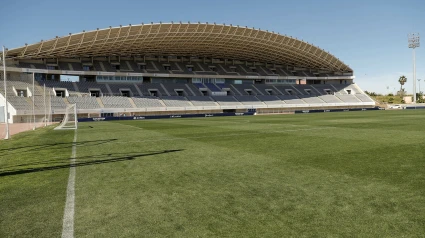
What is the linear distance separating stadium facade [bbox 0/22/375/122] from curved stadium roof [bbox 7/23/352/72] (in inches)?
6.5

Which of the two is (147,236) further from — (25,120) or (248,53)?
(248,53)

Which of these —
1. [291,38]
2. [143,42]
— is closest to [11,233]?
[143,42]

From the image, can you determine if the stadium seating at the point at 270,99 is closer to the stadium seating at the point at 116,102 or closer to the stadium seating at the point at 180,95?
the stadium seating at the point at 180,95

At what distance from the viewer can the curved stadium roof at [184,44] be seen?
46625 millimetres

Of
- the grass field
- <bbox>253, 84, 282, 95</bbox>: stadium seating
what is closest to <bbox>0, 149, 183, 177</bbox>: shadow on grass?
the grass field

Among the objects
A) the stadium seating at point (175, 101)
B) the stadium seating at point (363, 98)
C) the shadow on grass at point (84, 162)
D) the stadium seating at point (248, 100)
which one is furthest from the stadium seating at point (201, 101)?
the shadow on grass at point (84, 162)

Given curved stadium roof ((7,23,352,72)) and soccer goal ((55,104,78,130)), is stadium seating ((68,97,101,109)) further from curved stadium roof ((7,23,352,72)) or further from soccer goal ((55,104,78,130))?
curved stadium roof ((7,23,352,72))

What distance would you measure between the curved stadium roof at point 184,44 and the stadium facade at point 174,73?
17 centimetres

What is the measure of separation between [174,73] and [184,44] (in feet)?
30.9

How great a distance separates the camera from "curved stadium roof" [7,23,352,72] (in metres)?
46.6

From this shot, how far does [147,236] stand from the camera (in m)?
3.63

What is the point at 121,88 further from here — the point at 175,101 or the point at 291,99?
the point at 291,99

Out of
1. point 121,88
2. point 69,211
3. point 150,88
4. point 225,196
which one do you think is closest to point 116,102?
point 121,88

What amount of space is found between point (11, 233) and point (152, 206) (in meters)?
1.93
